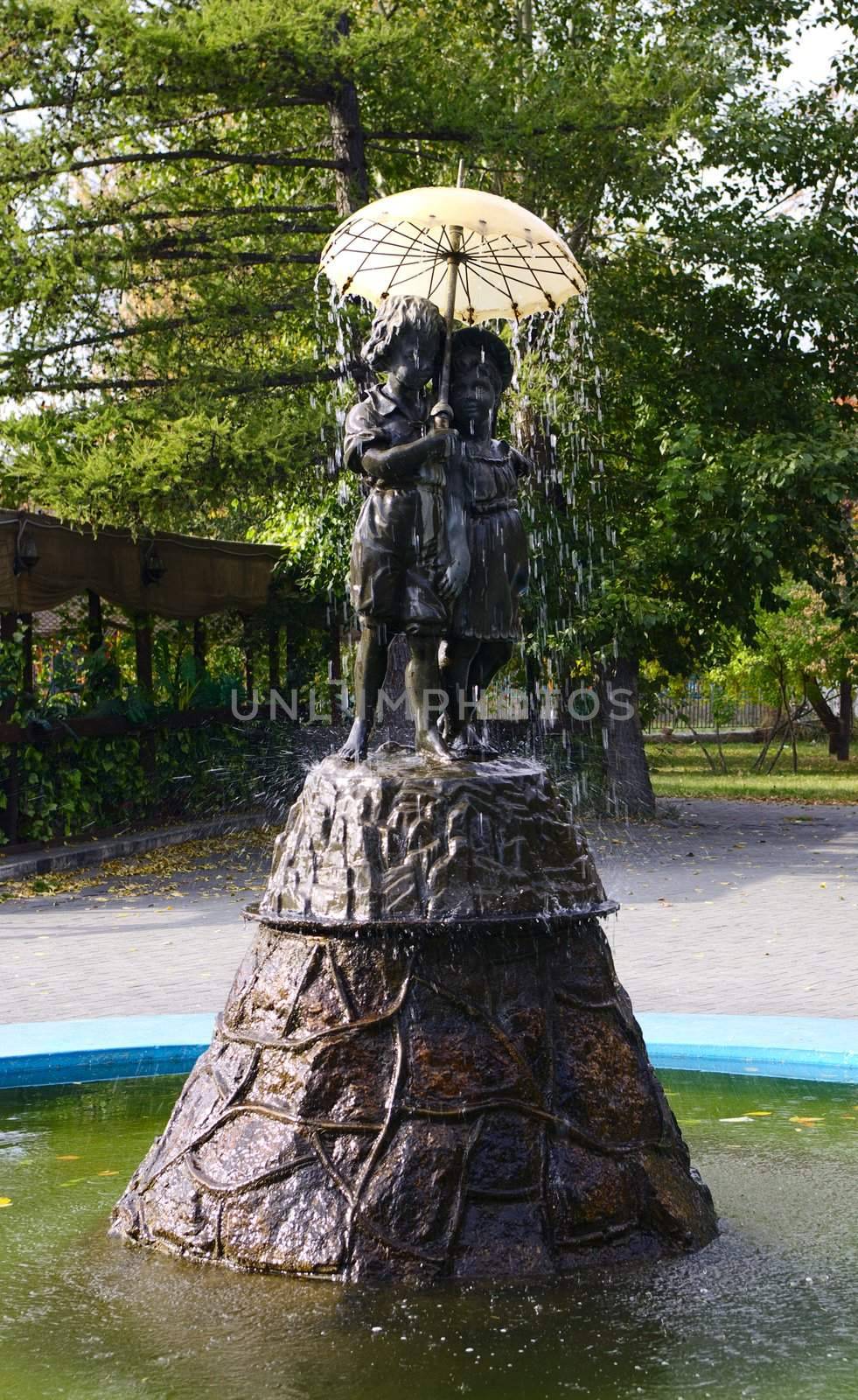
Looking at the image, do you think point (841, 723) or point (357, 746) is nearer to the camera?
point (357, 746)

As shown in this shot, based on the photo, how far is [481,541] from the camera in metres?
4.88

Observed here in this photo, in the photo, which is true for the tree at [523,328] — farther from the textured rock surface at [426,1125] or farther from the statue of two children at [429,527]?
the textured rock surface at [426,1125]

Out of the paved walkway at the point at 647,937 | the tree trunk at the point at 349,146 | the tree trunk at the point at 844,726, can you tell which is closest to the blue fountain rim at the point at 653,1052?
the paved walkway at the point at 647,937

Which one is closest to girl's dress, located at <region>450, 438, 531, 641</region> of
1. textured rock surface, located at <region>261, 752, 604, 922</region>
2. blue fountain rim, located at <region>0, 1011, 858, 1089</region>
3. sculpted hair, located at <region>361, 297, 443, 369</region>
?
sculpted hair, located at <region>361, 297, 443, 369</region>

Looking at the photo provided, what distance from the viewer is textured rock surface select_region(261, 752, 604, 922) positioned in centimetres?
436

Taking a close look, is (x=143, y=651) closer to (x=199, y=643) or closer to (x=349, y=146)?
(x=199, y=643)

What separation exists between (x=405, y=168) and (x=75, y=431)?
5241 millimetres

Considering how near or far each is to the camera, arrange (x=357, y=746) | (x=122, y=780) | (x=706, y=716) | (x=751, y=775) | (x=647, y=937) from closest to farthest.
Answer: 1. (x=357, y=746)
2. (x=647, y=937)
3. (x=122, y=780)
4. (x=751, y=775)
5. (x=706, y=716)

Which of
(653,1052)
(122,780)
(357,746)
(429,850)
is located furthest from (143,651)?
(429,850)

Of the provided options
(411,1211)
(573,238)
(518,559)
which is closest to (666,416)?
(573,238)

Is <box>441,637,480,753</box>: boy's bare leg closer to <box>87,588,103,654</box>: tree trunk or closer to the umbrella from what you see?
the umbrella

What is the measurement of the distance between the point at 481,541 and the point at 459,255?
148cm

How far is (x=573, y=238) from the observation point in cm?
1648

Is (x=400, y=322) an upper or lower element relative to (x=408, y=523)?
upper
